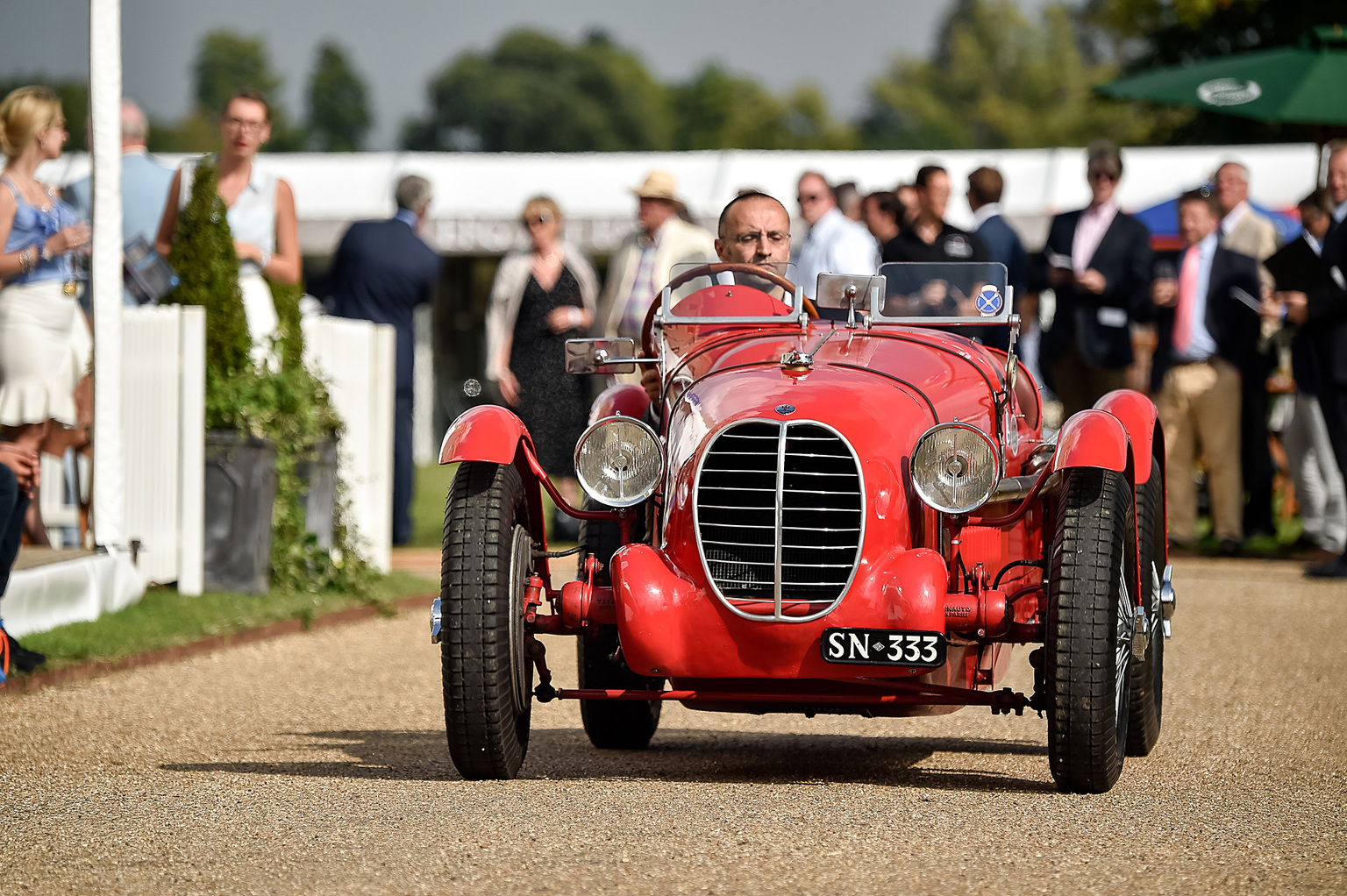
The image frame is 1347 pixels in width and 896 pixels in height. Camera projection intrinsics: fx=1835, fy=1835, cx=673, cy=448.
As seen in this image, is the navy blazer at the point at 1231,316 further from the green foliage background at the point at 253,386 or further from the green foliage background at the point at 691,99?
the green foliage background at the point at 691,99

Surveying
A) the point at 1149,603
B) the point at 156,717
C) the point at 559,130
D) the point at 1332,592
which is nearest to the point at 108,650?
the point at 156,717

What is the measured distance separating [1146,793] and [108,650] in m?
4.38

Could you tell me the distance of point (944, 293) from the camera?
21.0 ft

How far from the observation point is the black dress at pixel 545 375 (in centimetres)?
1248

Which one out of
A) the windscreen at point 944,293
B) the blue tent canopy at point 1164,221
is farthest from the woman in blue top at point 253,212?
the blue tent canopy at point 1164,221

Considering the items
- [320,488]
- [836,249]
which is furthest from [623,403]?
[836,249]

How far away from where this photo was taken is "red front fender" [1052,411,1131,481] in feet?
16.8

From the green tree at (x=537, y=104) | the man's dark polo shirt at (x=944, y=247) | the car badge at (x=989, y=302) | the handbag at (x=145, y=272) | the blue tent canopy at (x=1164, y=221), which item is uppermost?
the green tree at (x=537, y=104)

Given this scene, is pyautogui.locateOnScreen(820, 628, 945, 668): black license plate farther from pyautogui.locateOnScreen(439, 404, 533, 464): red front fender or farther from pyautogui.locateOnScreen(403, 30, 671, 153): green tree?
pyautogui.locateOnScreen(403, 30, 671, 153): green tree

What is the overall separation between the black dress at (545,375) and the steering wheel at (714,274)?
6147 millimetres

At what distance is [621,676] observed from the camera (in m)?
5.94

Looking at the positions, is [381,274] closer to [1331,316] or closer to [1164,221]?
[1331,316]

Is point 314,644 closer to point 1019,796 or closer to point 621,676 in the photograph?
point 621,676

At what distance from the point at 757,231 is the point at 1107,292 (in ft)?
19.5
